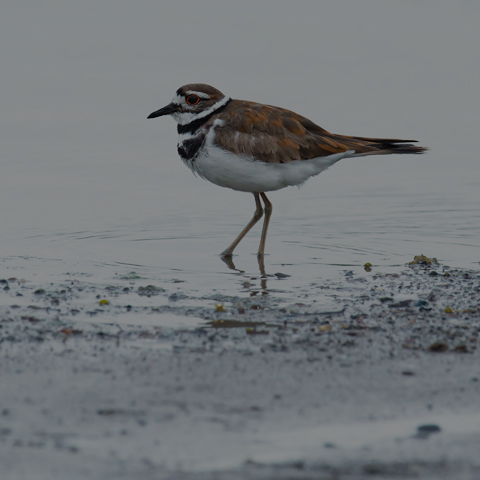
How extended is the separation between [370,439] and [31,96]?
1230 cm

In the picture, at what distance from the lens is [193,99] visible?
25.3 feet

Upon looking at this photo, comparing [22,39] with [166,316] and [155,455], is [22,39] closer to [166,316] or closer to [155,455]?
[166,316]

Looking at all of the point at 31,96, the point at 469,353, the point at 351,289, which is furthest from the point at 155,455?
the point at 31,96

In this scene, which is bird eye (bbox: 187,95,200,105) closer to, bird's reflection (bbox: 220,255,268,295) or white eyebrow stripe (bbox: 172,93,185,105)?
white eyebrow stripe (bbox: 172,93,185,105)

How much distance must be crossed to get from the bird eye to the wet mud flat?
2336 millimetres

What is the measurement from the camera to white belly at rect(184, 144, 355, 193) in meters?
7.26

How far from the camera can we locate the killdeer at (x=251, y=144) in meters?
7.29

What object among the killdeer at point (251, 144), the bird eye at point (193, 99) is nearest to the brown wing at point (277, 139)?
the killdeer at point (251, 144)

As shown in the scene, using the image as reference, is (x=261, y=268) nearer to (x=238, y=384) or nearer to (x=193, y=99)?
(x=193, y=99)

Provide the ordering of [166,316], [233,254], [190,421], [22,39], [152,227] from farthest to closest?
[22,39] → [152,227] → [233,254] → [166,316] → [190,421]

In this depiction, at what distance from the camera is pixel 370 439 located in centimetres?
343

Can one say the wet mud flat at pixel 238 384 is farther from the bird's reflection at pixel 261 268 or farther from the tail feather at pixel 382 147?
the tail feather at pixel 382 147

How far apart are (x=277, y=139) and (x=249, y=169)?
1.27ft

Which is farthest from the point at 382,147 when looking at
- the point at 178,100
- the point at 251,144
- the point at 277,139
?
the point at 178,100
